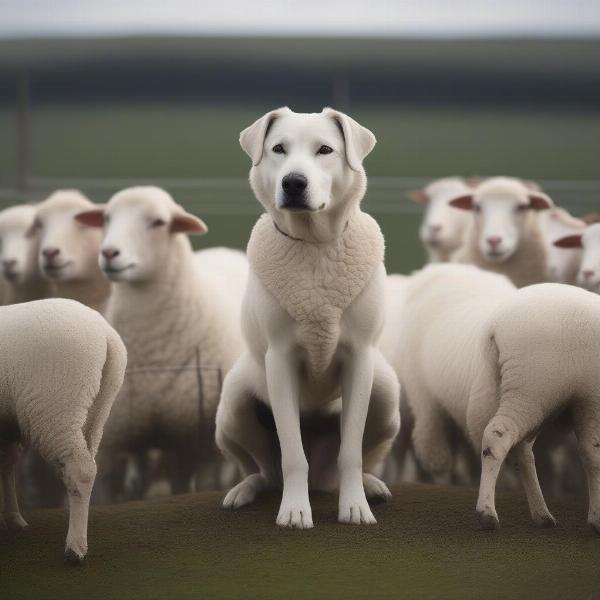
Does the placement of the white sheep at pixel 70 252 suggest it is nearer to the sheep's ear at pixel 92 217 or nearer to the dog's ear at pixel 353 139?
the sheep's ear at pixel 92 217

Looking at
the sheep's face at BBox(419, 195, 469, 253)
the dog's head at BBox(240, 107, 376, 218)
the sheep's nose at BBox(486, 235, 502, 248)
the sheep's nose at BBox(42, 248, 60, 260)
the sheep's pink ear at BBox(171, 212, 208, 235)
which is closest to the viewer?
the dog's head at BBox(240, 107, 376, 218)

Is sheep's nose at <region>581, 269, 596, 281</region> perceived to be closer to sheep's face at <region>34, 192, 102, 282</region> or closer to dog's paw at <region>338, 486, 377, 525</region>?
dog's paw at <region>338, 486, 377, 525</region>

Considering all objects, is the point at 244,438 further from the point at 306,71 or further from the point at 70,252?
the point at 306,71

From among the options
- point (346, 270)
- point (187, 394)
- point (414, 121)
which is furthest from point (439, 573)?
point (414, 121)

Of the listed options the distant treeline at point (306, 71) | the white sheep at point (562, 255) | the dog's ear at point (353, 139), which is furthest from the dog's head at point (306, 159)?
the distant treeline at point (306, 71)

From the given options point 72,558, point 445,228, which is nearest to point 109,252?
point 72,558

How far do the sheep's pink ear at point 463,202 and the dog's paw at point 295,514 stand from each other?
385 cm

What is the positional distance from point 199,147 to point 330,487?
96.1ft

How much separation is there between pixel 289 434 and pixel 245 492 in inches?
20.4

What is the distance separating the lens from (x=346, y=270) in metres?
4.32

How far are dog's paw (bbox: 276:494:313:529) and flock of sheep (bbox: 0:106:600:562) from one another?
1 centimetres

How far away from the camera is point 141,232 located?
6.19 m

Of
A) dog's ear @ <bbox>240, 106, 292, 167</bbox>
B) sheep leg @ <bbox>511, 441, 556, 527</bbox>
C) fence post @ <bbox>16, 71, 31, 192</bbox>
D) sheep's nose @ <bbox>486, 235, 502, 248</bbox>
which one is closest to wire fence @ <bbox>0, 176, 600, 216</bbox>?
fence post @ <bbox>16, 71, 31, 192</bbox>

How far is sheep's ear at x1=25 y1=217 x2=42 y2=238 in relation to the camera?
689 cm
